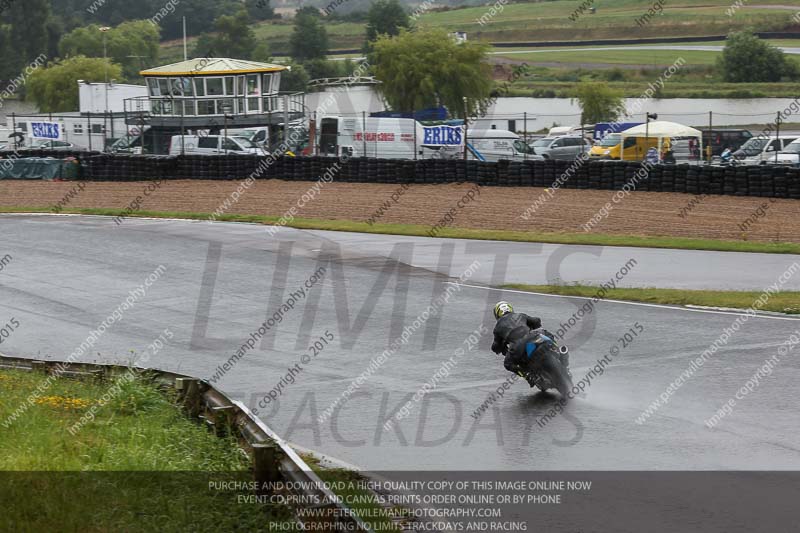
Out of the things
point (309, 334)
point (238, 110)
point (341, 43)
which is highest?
point (341, 43)

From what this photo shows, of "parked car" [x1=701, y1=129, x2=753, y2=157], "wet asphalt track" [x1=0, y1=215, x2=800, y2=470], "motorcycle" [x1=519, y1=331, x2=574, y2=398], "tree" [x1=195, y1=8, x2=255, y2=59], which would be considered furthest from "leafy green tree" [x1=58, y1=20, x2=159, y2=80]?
"motorcycle" [x1=519, y1=331, x2=574, y2=398]

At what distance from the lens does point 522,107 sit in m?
78.2

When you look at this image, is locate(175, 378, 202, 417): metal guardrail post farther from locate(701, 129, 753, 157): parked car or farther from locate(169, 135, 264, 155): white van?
locate(701, 129, 753, 157): parked car

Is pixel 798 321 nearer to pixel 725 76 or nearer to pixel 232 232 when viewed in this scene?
pixel 232 232

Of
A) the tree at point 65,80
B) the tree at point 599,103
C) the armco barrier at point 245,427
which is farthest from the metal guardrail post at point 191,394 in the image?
the tree at point 65,80

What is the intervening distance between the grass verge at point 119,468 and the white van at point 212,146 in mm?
36222

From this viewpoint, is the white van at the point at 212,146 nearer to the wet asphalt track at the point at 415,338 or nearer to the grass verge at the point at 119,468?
the wet asphalt track at the point at 415,338

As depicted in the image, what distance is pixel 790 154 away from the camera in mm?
38281

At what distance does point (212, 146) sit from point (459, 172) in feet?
49.3

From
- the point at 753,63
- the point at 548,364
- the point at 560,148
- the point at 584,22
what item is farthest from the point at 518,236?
the point at 584,22

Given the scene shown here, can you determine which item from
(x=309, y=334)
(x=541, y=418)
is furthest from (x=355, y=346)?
(x=541, y=418)

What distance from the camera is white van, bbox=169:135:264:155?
46.9 metres

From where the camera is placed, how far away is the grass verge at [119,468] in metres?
7.30

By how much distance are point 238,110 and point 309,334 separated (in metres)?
47.9
